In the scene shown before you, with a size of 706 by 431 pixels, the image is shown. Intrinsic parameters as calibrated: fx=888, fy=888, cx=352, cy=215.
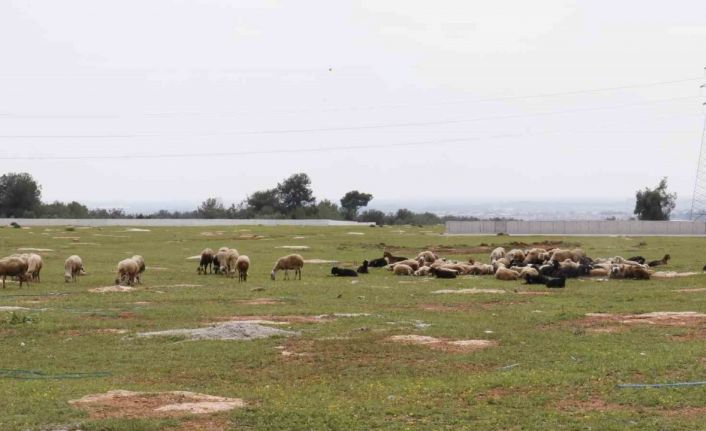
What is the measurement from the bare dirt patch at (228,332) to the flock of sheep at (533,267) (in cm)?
1782

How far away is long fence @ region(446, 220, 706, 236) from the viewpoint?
317ft

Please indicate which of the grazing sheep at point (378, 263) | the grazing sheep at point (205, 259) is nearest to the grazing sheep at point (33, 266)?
the grazing sheep at point (205, 259)

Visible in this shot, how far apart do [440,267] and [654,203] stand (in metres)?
109

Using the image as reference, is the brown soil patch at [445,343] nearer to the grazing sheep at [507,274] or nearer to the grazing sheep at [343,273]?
the grazing sheep at [507,274]

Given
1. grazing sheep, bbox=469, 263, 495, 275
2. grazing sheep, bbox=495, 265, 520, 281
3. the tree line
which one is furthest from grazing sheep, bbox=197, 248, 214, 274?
the tree line

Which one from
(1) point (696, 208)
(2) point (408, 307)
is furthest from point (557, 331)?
(1) point (696, 208)

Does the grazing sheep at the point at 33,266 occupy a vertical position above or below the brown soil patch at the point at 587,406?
above

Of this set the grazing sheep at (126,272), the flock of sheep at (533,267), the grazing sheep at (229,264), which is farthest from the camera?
the grazing sheep at (229,264)

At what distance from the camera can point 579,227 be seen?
99.1 meters

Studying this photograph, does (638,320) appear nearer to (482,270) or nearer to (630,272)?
(630,272)

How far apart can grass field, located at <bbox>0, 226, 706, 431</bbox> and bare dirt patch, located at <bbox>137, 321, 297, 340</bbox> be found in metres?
0.50

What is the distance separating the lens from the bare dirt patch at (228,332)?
912 inches

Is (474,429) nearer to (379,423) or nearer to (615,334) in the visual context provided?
(379,423)

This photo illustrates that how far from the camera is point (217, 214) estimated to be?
18650cm
